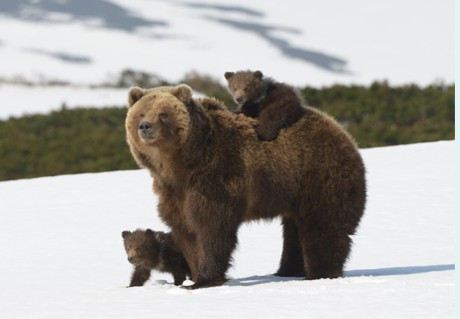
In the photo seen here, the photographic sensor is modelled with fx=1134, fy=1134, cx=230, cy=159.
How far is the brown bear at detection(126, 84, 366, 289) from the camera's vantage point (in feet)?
27.5

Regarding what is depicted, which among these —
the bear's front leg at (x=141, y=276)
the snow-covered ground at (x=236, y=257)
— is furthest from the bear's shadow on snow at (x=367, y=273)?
the bear's front leg at (x=141, y=276)

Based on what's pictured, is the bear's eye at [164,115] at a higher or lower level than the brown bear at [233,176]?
higher

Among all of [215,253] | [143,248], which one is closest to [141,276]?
[143,248]

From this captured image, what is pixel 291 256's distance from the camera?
30.6 feet

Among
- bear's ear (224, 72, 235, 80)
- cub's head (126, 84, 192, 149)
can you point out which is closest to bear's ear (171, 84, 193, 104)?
cub's head (126, 84, 192, 149)

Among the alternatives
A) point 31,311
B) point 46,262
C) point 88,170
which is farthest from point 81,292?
point 88,170

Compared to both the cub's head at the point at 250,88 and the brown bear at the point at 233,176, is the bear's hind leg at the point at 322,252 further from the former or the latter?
the cub's head at the point at 250,88

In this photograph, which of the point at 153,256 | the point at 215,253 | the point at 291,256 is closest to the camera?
the point at 215,253

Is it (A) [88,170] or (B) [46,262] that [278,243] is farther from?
(A) [88,170]

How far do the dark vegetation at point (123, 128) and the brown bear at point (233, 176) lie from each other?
16.4 meters

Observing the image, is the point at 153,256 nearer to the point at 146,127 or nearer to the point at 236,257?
the point at 236,257

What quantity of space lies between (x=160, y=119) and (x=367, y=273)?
226 cm

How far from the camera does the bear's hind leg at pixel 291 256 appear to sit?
9.30 meters

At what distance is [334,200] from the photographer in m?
8.82
